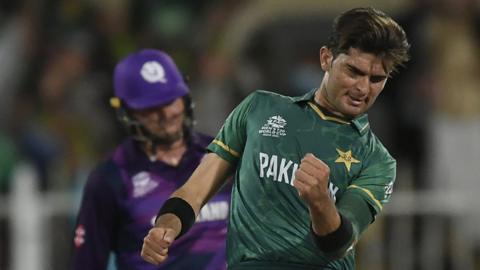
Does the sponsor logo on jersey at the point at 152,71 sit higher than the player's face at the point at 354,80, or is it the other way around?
the player's face at the point at 354,80

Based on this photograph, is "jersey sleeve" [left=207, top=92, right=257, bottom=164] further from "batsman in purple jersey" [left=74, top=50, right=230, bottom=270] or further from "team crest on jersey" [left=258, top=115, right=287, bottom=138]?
"batsman in purple jersey" [left=74, top=50, right=230, bottom=270]

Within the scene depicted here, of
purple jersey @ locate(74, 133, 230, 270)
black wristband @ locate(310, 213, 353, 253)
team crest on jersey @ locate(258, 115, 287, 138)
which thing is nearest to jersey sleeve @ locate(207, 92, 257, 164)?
team crest on jersey @ locate(258, 115, 287, 138)

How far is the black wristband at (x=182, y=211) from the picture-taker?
494 cm

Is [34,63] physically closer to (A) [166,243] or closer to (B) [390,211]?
(B) [390,211]

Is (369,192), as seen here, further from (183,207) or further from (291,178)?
(183,207)

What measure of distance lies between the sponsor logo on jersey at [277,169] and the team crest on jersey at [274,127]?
3.2 inches

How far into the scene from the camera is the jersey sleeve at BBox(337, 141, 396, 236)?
4723mm

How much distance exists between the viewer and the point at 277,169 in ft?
16.2

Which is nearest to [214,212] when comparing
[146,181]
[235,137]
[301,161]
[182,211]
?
[146,181]

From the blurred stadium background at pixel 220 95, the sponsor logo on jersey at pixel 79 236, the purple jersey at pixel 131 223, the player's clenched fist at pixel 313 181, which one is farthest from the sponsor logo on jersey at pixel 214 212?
the blurred stadium background at pixel 220 95

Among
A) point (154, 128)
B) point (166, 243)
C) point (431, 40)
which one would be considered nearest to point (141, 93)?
point (154, 128)

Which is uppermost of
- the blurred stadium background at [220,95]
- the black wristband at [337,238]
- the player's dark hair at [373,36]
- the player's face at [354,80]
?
the player's dark hair at [373,36]

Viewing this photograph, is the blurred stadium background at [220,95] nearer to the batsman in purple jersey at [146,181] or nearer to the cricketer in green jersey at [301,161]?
the batsman in purple jersey at [146,181]

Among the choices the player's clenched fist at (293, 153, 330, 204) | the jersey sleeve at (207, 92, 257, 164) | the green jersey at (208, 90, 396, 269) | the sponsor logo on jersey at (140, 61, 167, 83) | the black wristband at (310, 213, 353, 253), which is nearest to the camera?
the player's clenched fist at (293, 153, 330, 204)
